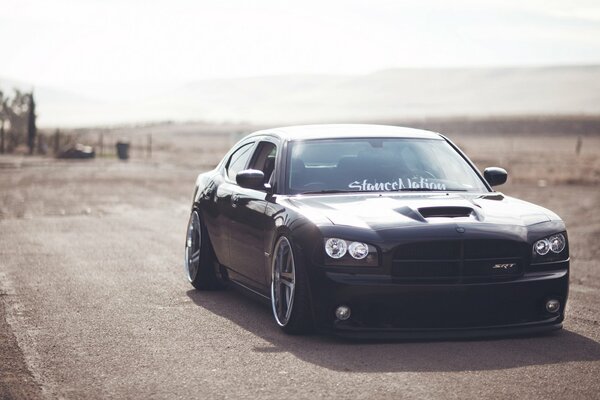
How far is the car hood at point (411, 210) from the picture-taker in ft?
25.3

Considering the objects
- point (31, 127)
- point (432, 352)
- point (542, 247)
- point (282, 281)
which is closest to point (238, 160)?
point (282, 281)

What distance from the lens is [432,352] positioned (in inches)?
289

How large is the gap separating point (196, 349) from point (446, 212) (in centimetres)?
189

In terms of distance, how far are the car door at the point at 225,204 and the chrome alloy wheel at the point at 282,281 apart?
1.40 m

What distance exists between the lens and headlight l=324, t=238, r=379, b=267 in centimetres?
752

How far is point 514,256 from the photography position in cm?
766

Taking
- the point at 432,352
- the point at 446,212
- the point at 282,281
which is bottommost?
the point at 432,352

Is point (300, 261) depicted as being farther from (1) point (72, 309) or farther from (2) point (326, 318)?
(1) point (72, 309)

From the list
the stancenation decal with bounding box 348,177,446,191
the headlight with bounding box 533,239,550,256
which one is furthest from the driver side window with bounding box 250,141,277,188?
the headlight with bounding box 533,239,550,256

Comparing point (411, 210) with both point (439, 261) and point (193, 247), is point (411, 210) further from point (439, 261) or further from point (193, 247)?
point (193, 247)

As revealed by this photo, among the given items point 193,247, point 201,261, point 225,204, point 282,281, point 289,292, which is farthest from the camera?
point 193,247

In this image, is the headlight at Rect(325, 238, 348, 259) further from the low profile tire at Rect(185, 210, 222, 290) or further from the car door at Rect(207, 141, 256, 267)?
the low profile tire at Rect(185, 210, 222, 290)

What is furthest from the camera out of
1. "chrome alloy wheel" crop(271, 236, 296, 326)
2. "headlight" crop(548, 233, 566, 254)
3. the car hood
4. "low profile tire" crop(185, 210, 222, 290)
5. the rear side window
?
"low profile tire" crop(185, 210, 222, 290)

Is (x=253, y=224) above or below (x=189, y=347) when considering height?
above
